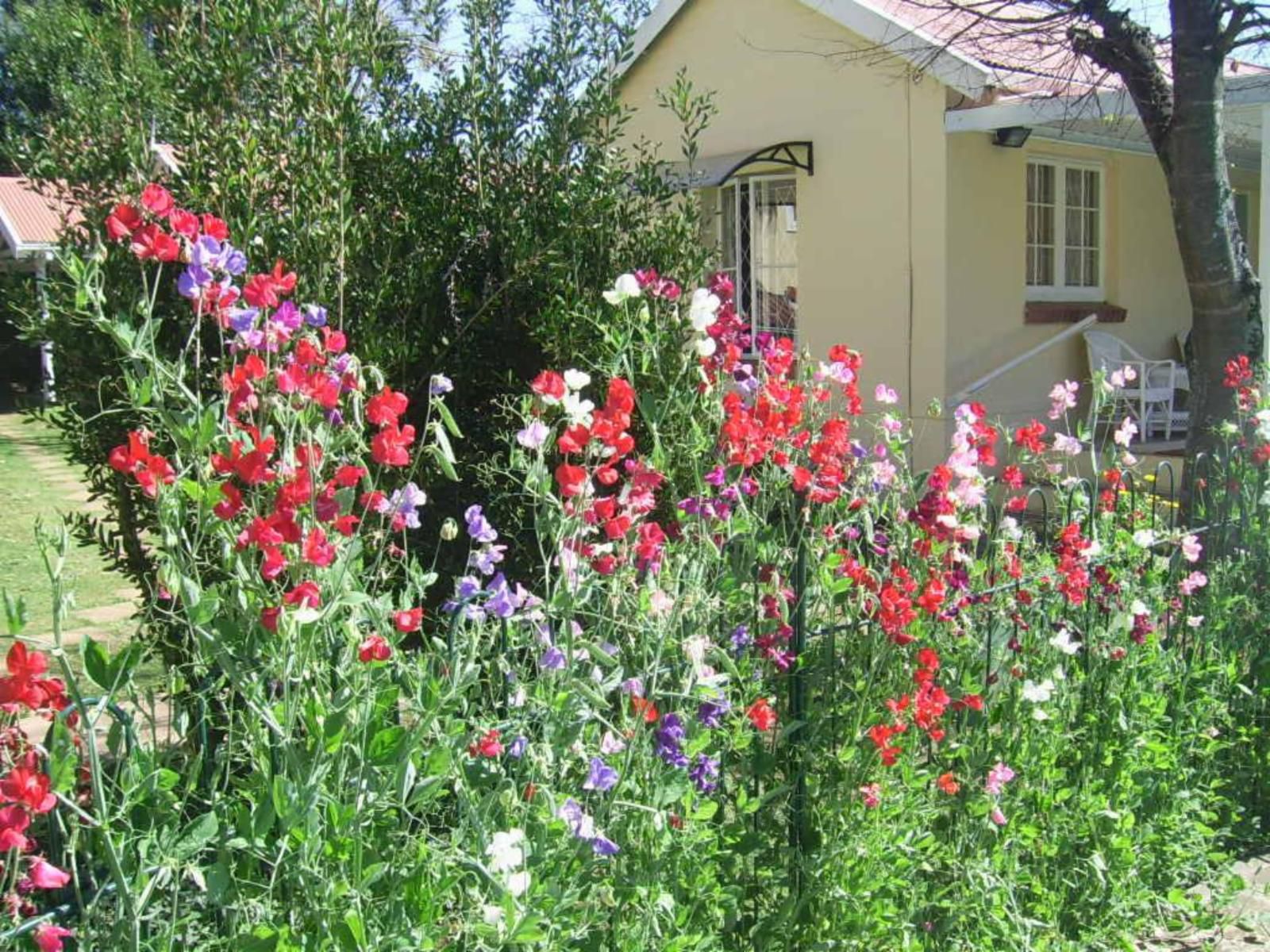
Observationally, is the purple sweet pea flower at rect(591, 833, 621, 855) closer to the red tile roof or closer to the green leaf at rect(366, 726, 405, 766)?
the green leaf at rect(366, 726, 405, 766)

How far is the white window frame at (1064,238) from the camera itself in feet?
34.2

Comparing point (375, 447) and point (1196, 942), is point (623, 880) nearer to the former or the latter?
point (375, 447)

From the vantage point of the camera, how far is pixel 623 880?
7.15 feet

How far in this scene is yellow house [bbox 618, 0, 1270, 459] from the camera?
370 inches

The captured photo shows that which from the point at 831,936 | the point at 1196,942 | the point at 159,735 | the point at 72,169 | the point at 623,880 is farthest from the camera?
the point at 159,735

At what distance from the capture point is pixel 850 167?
10070 mm

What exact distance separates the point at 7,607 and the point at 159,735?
381 cm

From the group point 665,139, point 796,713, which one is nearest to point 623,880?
point 796,713

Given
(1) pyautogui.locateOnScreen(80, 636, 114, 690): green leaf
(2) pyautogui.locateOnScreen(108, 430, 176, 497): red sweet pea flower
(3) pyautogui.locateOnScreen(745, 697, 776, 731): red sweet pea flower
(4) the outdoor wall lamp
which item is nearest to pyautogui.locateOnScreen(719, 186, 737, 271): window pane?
(4) the outdoor wall lamp

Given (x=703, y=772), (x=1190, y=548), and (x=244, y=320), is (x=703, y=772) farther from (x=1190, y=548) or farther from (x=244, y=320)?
(x=1190, y=548)

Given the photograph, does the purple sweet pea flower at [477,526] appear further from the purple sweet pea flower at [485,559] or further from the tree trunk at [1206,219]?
the tree trunk at [1206,219]

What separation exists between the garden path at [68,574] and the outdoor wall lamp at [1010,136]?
283 inches

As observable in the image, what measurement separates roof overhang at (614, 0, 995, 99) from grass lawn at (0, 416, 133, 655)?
197 inches

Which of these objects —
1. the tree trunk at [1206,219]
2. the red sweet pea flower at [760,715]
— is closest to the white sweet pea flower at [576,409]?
the red sweet pea flower at [760,715]
